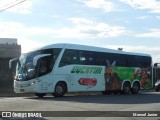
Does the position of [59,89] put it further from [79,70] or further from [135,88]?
[135,88]

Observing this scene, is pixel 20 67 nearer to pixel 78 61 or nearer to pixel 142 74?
pixel 78 61

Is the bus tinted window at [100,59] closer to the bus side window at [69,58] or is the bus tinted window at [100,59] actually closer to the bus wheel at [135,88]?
the bus side window at [69,58]

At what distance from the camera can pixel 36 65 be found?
25094 millimetres

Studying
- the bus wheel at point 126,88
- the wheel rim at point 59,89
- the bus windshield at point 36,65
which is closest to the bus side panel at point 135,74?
the bus wheel at point 126,88

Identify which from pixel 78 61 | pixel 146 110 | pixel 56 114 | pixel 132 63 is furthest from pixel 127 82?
pixel 56 114

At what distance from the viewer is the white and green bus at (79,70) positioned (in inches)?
998

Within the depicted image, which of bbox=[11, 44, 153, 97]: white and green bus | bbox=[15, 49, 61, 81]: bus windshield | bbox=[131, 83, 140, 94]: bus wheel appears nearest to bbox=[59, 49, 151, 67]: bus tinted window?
bbox=[11, 44, 153, 97]: white and green bus

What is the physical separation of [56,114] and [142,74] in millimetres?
20641

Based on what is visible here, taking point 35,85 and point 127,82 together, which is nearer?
point 35,85

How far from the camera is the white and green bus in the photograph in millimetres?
25359

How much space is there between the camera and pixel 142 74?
35031 millimetres

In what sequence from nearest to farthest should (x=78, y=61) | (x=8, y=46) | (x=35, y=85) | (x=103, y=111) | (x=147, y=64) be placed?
(x=103, y=111)
(x=35, y=85)
(x=78, y=61)
(x=147, y=64)
(x=8, y=46)

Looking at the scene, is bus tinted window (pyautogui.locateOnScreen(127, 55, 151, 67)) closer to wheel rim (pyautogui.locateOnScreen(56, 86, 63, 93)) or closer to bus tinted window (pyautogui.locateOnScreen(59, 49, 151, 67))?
bus tinted window (pyautogui.locateOnScreen(59, 49, 151, 67))

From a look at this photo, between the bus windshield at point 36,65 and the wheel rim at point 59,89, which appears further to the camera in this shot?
the wheel rim at point 59,89
